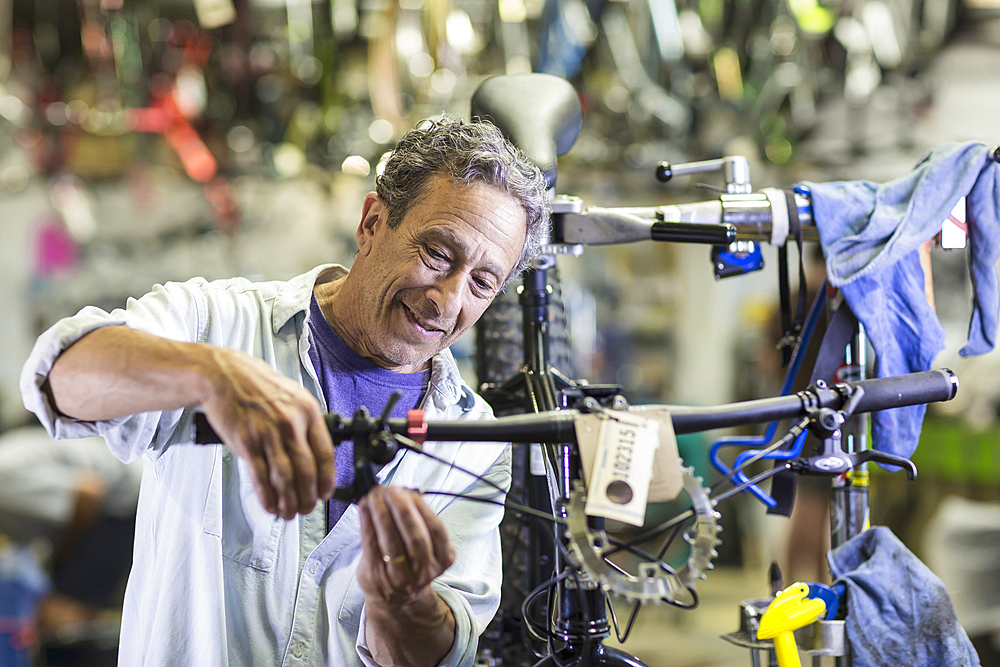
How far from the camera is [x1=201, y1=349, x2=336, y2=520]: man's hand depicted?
0.67 meters

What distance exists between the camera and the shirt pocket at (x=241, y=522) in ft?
3.35

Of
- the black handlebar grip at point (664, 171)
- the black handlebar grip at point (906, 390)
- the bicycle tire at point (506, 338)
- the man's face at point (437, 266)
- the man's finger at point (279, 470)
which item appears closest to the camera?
the man's finger at point (279, 470)

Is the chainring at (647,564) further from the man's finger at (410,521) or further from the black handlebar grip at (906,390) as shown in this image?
the black handlebar grip at (906,390)

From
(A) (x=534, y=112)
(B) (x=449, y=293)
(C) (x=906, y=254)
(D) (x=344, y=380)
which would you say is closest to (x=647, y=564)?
(B) (x=449, y=293)

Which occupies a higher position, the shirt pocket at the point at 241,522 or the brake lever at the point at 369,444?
the brake lever at the point at 369,444

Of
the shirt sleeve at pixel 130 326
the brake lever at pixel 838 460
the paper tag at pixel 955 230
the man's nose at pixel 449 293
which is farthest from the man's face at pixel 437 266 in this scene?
the paper tag at pixel 955 230

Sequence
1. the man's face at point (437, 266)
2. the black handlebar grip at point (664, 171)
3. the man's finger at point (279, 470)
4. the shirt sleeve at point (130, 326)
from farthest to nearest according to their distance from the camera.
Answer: the black handlebar grip at point (664, 171), the man's face at point (437, 266), the shirt sleeve at point (130, 326), the man's finger at point (279, 470)

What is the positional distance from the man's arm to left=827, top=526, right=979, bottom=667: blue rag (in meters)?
0.76

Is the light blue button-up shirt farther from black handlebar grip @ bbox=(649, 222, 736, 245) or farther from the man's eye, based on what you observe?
black handlebar grip @ bbox=(649, 222, 736, 245)

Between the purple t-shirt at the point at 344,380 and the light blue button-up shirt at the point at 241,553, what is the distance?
0.03 m

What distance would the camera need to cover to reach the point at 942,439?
2.96m

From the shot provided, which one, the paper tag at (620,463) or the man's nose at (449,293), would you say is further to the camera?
the man's nose at (449,293)

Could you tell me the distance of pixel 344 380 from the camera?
1120 mm

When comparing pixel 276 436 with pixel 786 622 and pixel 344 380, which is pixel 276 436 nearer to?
pixel 344 380
